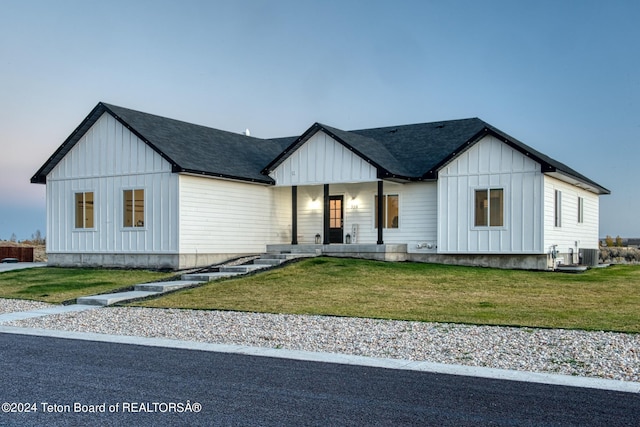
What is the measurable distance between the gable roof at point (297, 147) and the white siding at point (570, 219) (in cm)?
46

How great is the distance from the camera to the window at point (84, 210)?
26.5 m

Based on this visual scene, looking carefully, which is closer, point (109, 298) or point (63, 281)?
point (109, 298)

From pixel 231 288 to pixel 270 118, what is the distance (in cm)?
1871

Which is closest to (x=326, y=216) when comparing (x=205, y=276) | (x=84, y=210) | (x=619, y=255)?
(x=205, y=276)

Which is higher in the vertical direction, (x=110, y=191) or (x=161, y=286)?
(x=110, y=191)

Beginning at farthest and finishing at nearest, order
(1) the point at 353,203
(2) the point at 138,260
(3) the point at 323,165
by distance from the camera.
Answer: (1) the point at 353,203 → (3) the point at 323,165 → (2) the point at 138,260

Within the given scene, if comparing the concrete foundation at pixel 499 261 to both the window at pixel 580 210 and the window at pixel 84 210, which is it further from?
the window at pixel 84 210

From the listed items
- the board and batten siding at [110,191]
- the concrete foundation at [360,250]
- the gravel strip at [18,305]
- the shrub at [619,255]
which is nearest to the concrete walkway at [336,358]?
the gravel strip at [18,305]

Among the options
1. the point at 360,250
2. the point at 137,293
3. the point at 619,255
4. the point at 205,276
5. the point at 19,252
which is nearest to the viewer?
the point at 137,293

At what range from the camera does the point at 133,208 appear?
83.5 feet

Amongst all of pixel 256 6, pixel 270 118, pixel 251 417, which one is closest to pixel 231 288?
pixel 256 6

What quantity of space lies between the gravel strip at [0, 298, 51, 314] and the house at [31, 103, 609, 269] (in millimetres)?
6611

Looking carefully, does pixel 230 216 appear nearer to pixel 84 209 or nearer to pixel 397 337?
pixel 84 209

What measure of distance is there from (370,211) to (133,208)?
9.08 metres
